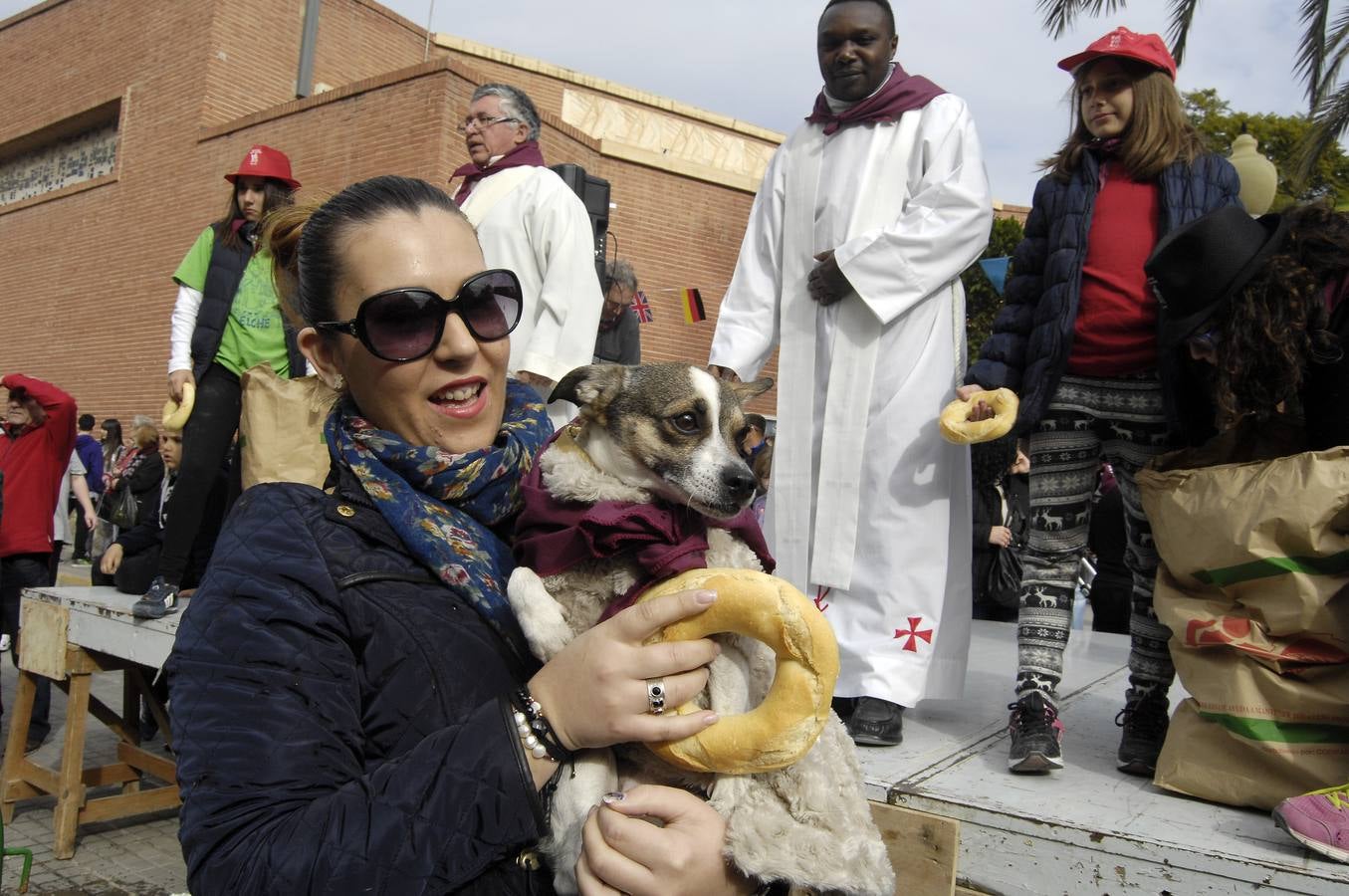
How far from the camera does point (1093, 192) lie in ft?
10.2

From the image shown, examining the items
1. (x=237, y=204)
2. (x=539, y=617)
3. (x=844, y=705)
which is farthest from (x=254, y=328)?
(x=539, y=617)

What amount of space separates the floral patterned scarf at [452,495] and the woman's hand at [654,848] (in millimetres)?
360

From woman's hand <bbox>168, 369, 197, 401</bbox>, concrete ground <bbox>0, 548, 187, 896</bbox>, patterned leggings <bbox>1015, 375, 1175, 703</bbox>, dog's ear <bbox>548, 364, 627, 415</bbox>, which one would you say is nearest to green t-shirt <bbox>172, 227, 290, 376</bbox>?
woman's hand <bbox>168, 369, 197, 401</bbox>

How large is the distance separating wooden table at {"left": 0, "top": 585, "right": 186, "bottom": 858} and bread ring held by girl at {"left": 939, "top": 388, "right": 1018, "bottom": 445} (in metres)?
3.58

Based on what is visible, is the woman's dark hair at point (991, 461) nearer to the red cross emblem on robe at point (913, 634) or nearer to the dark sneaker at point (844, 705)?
the red cross emblem on robe at point (913, 634)

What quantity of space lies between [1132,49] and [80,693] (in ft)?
17.9

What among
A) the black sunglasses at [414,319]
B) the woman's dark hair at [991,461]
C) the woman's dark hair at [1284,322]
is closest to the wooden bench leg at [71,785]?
the black sunglasses at [414,319]

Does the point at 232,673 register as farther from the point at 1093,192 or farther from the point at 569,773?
the point at 1093,192

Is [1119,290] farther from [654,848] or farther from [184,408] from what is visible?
[184,408]

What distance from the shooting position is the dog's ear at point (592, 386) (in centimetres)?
202

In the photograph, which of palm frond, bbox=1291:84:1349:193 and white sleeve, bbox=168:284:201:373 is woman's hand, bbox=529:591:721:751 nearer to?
white sleeve, bbox=168:284:201:373

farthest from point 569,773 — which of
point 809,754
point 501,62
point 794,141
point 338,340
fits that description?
point 501,62

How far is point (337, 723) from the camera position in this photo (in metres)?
1.35

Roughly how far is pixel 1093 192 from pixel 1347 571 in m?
1.39
